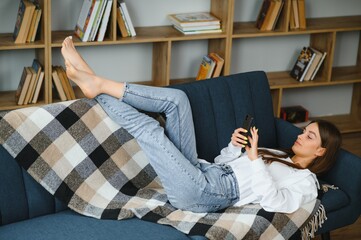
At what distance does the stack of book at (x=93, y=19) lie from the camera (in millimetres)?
4102

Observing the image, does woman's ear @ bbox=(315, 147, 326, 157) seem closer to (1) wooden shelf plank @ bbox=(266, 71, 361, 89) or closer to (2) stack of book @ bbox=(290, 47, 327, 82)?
(1) wooden shelf plank @ bbox=(266, 71, 361, 89)

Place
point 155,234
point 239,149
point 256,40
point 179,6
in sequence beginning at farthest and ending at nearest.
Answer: point 256,40 < point 179,6 < point 239,149 < point 155,234

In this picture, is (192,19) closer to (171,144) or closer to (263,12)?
(263,12)

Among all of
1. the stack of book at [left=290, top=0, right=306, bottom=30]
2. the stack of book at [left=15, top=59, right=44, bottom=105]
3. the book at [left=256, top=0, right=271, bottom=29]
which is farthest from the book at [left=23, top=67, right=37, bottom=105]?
the stack of book at [left=290, top=0, right=306, bottom=30]

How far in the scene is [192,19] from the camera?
14.7 ft

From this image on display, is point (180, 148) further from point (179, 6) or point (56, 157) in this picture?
point (179, 6)

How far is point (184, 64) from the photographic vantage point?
4.74 metres

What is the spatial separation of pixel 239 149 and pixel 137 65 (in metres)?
1.58

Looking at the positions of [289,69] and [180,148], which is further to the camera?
[289,69]

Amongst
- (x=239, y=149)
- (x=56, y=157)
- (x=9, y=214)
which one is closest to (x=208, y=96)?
(x=239, y=149)

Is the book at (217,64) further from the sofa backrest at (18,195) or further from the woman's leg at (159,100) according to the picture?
the sofa backrest at (18,195)

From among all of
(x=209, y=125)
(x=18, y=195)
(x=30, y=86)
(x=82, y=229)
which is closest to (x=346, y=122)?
(x=209, y=125)

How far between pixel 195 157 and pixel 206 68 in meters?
1.47

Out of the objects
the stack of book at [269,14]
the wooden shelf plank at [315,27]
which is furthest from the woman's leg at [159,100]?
the stack of book at [269,14]
